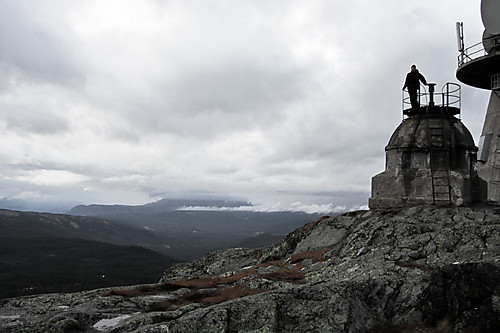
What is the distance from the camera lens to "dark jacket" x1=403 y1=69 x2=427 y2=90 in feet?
111

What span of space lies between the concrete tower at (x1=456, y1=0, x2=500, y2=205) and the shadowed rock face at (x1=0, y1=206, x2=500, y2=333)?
13.9 meters

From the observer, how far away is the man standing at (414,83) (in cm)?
3375

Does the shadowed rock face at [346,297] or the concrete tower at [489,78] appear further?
the concrete tower at [489,78]

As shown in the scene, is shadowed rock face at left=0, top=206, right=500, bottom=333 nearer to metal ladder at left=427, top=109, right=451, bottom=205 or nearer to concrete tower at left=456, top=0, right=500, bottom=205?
metal ladder at left=427, top=109, right=451, bottom=205

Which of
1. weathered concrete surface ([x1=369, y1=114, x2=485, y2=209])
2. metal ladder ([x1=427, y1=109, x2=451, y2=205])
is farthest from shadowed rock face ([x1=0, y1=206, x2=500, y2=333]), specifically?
weathered concrete surface ([x1=369, y1=114, x2=485, y2=209])

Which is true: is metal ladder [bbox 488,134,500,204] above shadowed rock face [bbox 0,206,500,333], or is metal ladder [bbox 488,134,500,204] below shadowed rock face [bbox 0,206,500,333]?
above

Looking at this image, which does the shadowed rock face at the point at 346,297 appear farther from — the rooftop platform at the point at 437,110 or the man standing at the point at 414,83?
the man standing at the point at 414,83

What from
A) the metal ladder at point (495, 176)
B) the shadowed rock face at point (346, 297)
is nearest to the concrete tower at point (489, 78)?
the metal ladder at point (495, 176)

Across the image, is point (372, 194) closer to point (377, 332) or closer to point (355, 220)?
point (355, 220)

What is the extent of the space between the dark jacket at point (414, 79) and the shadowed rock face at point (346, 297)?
46.0 feet

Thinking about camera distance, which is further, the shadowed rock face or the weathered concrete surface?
the weathered concrete surface

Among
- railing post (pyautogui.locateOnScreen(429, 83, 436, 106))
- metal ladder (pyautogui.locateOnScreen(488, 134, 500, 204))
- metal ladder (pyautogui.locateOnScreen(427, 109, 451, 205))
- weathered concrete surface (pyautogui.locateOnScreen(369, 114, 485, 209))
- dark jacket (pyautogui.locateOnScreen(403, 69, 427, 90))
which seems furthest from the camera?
metal ladder (pyautogui.locateOnScreen(488, 134, 500, 204))

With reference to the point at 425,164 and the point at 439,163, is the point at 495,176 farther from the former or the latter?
the point at 425,164

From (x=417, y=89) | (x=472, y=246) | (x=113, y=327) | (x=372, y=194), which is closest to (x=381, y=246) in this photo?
(x=472, y=246)
